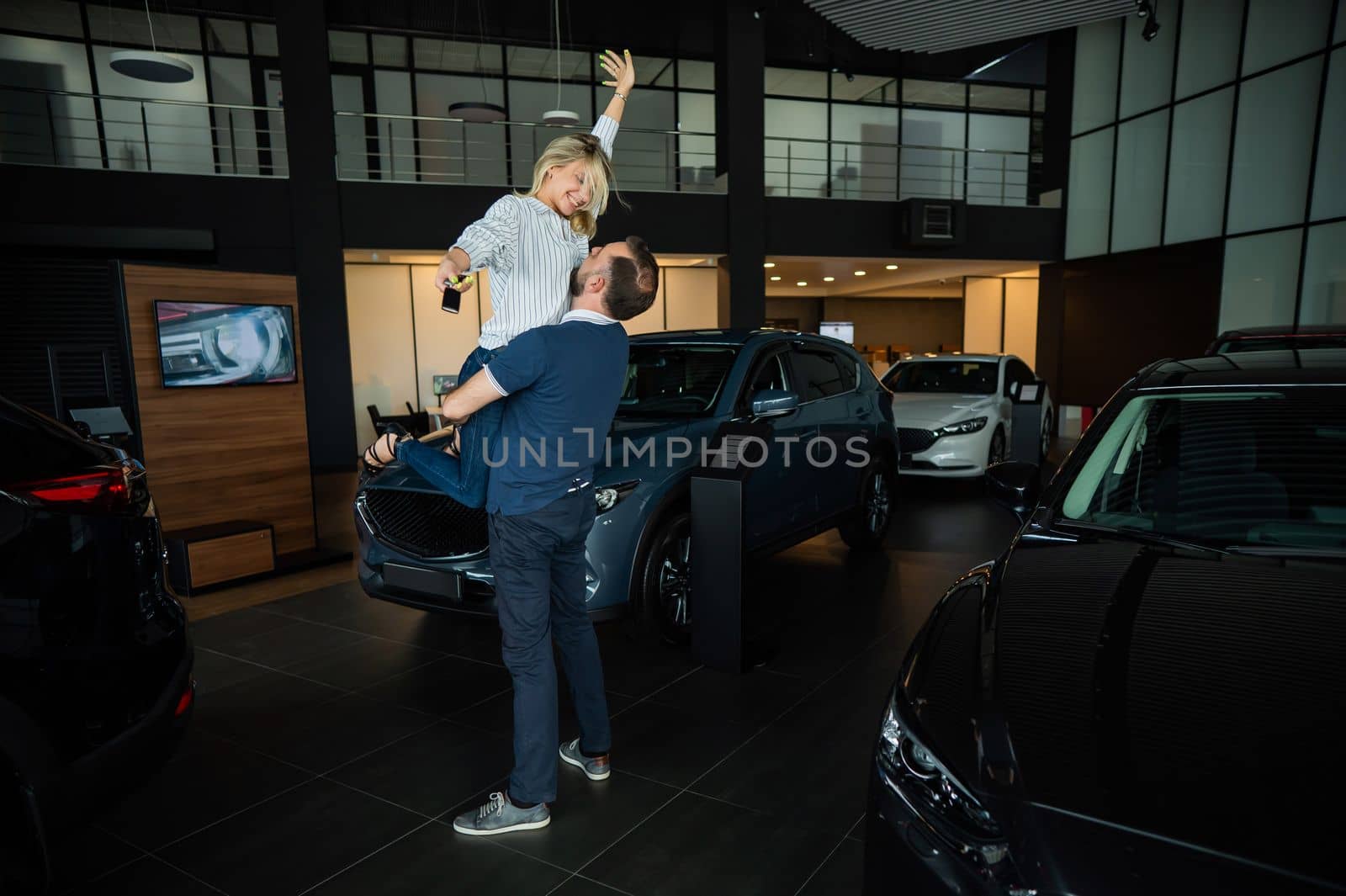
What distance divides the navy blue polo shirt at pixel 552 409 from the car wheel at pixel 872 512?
3.26 meters

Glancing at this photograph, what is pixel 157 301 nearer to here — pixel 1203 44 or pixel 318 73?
pixel 318 73

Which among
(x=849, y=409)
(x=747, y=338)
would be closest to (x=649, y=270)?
(x=747, y=338)

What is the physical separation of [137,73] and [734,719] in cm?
1027

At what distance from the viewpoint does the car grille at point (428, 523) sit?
3338 millimetres

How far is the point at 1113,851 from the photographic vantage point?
3.69ft

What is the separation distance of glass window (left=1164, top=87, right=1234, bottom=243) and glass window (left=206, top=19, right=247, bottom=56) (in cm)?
1518

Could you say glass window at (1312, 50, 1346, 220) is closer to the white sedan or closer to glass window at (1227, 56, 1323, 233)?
glass window at (1227, 56, 1323, 233)

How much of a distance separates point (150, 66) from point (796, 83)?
1190 cm

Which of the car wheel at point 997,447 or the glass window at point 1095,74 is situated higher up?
the glass window at point 1095,74

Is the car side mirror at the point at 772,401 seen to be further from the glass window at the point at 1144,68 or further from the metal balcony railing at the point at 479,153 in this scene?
the glass window at the point at 1144,68

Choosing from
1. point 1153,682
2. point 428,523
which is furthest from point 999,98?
point 1153,682

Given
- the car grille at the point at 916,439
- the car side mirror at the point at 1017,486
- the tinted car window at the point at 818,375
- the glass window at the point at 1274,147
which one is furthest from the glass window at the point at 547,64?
the car side mirror at the point at 1017,486

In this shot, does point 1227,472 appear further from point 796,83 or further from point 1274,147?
point 796,83

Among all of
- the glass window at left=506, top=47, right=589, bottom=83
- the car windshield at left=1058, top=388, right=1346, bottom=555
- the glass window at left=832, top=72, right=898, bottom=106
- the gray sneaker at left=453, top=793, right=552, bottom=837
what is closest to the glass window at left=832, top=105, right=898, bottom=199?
the glass window at left=832, top=72, right=898, bottom=106
